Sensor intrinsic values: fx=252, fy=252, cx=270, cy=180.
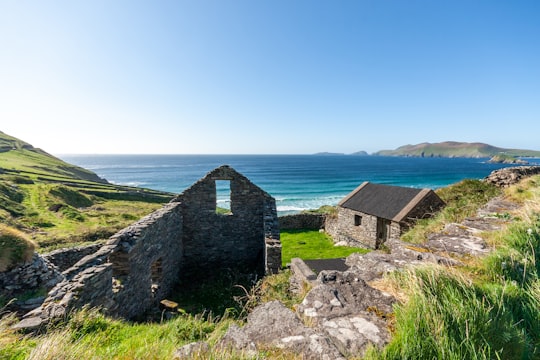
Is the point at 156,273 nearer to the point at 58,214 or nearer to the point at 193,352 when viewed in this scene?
the point at 193,352

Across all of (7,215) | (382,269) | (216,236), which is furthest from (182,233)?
(7,215)

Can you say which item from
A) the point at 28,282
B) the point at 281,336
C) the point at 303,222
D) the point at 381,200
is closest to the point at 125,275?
the point at 28,282

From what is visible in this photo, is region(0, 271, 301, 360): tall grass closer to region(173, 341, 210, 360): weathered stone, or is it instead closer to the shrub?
region(173, 341, 210, 360): weathered stone

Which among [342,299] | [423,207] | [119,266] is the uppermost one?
[342,299]

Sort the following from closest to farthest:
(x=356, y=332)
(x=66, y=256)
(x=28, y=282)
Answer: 1. (x=356, y=332)
2. (x=28, y=282)
3. (x=66, y=256)

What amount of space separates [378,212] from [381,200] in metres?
1.51

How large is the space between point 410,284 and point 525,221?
10.9 feet

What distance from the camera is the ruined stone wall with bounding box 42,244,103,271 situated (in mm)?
10227

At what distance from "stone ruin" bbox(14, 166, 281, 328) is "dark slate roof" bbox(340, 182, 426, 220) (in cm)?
879

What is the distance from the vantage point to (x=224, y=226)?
1283 cm

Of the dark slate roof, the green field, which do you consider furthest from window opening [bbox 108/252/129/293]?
the dark slate roof

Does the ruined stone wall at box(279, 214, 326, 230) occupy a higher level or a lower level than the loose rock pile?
lower

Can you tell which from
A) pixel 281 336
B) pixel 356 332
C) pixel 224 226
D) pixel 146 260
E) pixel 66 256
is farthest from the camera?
pixel 224 226

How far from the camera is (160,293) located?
32.0 ft
